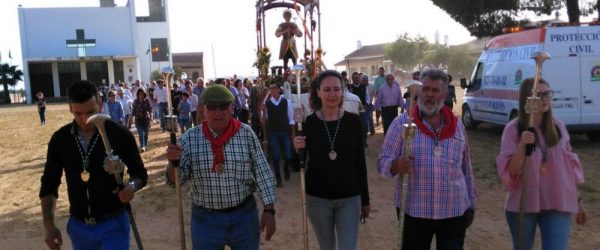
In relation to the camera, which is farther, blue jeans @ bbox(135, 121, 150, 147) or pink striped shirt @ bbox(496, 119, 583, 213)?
blue jeans @ bbox(135, 121, 150, 147)

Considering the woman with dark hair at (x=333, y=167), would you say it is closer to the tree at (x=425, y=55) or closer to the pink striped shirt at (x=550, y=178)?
the pink striped shirt at (x=550, y=178)

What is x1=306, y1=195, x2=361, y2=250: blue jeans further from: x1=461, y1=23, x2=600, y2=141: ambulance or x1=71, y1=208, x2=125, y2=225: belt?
x1=461, y1=23, x2=600, y2=141: ambulance

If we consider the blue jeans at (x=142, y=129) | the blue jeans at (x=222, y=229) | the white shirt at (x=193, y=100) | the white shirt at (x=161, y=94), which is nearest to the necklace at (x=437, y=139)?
the blue jeans at (x=222, y=229)

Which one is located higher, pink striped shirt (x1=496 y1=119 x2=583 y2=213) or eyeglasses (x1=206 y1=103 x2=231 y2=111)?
eyeglasses (x1=206 y1=103 x2=231 y2=111)

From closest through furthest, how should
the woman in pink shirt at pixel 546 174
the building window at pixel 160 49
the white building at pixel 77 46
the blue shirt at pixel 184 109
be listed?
the woman in pink shirt at pixel 546 174, the blue shirt at pixel 184 109, the white building at pixel 77 46, the building window at pixel 160 49

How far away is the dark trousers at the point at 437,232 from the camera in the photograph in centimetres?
365

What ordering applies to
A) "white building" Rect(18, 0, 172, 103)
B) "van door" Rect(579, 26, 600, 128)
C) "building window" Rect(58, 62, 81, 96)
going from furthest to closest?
"building window" Rect(58, 62, 81, 96) < "white building" Rect(18, 0, 172, 103) < "van door" Rect(579, 26, 600, 128)

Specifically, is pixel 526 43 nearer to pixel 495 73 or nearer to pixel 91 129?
pixel 495 73

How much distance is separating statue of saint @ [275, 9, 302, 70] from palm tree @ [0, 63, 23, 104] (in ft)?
169

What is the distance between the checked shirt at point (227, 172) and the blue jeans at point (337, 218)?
17.4 inches

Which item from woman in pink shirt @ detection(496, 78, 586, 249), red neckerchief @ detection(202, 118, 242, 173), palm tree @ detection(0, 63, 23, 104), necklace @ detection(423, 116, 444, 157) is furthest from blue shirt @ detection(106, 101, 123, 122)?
palm tree @ detection(0, 63, 23, 104)

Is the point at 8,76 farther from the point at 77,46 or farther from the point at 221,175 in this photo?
the point at 221,175

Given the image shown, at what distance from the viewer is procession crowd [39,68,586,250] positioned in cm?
357

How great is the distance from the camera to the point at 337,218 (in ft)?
13.3
